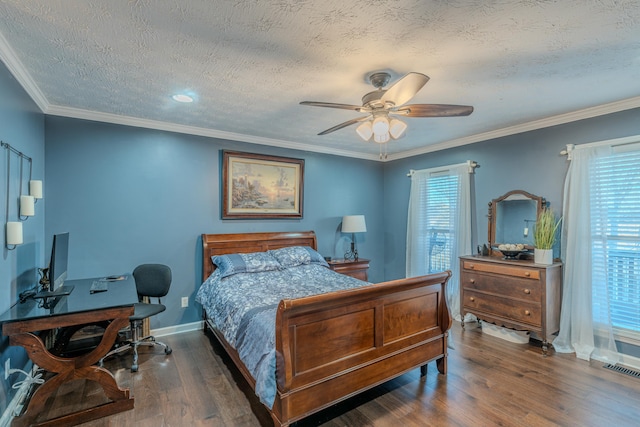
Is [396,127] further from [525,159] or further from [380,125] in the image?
[525,159]

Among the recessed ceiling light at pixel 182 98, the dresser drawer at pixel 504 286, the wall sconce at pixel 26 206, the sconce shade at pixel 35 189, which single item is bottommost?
the dresser drawer at pixel 504 286

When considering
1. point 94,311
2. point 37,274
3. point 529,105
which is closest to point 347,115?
point 529,105

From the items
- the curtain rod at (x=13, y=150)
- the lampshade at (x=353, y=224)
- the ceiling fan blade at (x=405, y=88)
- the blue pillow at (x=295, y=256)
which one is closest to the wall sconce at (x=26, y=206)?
the curtain rod at (x=13, y=150)

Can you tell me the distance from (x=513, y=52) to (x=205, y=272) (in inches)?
146

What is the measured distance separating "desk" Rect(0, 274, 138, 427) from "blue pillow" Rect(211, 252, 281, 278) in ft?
4.10

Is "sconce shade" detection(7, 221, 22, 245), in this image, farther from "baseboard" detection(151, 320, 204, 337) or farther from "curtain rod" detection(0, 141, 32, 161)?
"baseboard" detection(151, 320, 204, 337)

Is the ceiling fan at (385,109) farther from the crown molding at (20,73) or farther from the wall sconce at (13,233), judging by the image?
the wall sconce at (13,233)

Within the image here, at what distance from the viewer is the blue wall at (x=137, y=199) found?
3.19m

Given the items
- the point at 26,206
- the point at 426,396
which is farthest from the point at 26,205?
the point at 426,396

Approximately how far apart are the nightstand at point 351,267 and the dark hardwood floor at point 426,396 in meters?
1.83

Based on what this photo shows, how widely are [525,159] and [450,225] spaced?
4.17ft

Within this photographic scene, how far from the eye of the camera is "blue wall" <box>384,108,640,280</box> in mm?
3084

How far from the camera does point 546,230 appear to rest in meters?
3.26

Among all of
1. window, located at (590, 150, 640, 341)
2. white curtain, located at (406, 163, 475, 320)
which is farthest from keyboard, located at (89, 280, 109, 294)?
window, located at (590, 150, 640, 341)
